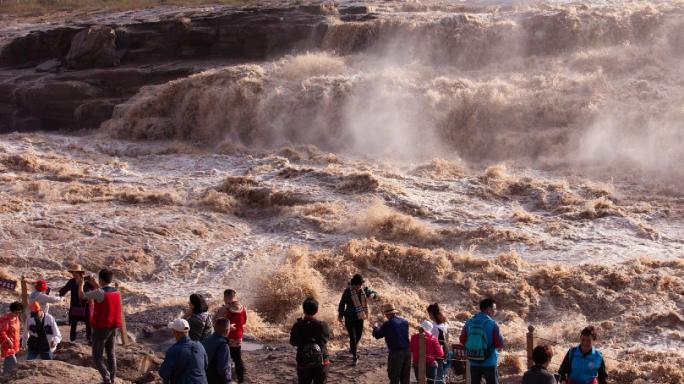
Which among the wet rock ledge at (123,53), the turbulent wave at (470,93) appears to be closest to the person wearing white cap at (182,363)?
the turbulent wave at (470,93)

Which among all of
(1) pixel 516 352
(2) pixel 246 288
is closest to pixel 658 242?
(1) pixel 516 352

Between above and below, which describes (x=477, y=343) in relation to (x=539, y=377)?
below

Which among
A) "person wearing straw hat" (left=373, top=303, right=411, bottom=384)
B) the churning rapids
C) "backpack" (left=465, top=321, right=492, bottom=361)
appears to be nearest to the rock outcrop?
the churning rapids

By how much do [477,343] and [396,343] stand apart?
0.76m

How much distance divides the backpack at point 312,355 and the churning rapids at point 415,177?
4598 millimetres

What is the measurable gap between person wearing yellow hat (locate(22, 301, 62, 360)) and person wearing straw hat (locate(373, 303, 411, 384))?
3.17 m

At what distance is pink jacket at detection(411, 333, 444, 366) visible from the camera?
26.8 ft

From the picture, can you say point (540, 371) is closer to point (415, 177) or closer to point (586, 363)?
point (586, 363)

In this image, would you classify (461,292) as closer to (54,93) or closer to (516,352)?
(516,352)

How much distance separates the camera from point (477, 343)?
784 centimetres

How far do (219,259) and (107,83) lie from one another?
14735mm

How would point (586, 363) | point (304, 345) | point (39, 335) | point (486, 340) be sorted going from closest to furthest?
1. point (586, 363)
2. point (486, 340)
3. point (304, 345)
4. point (39, 335)

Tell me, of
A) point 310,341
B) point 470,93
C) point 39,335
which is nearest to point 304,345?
point 310,341

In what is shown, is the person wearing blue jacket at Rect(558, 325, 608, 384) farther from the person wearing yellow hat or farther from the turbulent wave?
the turbulent wave
